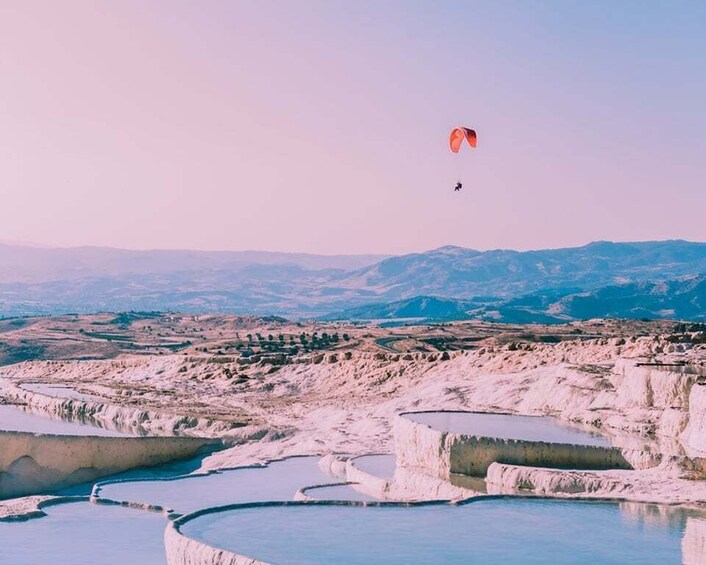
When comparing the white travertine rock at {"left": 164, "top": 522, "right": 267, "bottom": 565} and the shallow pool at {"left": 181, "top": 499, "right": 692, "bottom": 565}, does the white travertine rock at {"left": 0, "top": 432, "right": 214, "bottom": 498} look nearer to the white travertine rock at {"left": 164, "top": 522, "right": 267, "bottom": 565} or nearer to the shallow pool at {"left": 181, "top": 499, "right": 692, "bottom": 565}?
the shallow pool at {"left": 181, "top": 499, "right": 692, "bottom": 565}

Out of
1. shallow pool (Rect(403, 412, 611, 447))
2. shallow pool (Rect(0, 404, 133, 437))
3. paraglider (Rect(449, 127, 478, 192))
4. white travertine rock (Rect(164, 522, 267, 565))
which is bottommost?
shallow pool (Rect(0, 404, 133, 437))

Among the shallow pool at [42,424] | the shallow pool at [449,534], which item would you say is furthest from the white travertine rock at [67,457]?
the shallow pool at [449,534]

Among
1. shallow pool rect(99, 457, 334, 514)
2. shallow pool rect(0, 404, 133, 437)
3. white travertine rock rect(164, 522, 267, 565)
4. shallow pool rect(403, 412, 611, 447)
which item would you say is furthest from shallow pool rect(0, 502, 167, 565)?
shallow pool rect(0, 404, 133, 437)

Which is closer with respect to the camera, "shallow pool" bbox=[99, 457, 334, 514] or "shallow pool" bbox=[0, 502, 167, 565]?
"shallow pool" bbox=[0, 502, 167, 565]

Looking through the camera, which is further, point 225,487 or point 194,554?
point 225,487

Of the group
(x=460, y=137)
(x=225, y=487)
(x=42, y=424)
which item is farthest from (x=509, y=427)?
(x=42, y=424)

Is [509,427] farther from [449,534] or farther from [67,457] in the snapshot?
[449,534]
